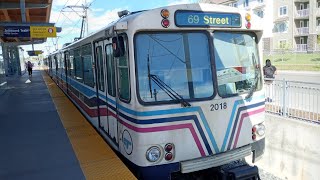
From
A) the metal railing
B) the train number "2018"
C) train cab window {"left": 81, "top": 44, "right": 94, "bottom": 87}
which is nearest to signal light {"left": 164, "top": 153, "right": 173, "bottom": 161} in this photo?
the train number "2018"

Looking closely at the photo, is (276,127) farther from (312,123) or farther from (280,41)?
(280,41)

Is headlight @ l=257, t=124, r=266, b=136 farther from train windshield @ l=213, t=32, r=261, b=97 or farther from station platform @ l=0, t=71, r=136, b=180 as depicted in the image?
station platform @ l=0, t=71, r=136, b=180

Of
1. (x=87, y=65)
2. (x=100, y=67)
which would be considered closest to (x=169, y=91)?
(x=100, y=67)

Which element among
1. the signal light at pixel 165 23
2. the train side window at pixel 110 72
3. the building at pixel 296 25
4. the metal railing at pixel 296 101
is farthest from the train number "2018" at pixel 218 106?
the building at pixel 296 25

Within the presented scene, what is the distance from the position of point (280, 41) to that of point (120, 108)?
47367 mm

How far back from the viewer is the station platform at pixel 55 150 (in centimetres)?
475

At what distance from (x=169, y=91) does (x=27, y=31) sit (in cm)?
1510

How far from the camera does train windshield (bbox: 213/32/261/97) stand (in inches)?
187

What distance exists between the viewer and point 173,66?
4414 mm

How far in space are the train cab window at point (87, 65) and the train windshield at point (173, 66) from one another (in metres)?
2.92

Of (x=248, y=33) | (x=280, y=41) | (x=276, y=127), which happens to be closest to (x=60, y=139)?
(x=248, y=33)

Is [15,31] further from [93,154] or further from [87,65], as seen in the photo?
[93,154]

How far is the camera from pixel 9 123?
8.78m

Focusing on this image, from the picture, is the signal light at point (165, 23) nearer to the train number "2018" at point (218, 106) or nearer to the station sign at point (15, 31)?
the train number "2018" at point (218, 106)
